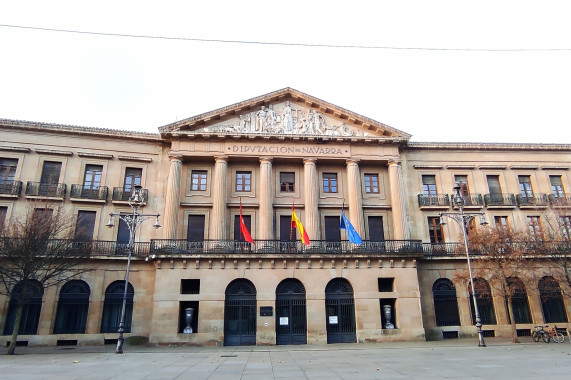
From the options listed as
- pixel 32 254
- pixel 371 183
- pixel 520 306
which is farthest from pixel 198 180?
pixel 520 306

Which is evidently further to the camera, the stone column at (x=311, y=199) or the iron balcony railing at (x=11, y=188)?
the stone column at (x=311, y=199)

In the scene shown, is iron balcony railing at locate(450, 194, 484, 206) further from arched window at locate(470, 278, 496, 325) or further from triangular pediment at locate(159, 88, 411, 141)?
triangular pediment at locate(159, 88, 411, 141)

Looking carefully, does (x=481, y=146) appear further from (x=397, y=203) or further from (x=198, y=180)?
(x=198, y=180)

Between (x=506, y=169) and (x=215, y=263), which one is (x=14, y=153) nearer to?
(x=215, y=263)

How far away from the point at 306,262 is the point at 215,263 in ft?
19.0

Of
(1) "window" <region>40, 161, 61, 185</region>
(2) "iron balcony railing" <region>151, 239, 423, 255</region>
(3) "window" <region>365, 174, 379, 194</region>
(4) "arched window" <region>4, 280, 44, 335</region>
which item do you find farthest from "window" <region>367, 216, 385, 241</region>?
(1) "window" <region>40, 161, 61, 185</region>

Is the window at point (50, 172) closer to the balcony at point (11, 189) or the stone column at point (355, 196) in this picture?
the balcony at point (11, 189)

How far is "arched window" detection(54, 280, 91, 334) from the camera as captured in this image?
23.3 metres

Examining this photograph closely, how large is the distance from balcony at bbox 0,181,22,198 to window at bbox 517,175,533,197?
1467 inches

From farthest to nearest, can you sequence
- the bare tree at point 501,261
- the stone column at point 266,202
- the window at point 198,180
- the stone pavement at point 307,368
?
the window at point 198,180 < the stone column at point 266,202 < the bare tree at point 501,261 < the stone pavement at point 307,368

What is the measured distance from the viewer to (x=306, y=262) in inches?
941

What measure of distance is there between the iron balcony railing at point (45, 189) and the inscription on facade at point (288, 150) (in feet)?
38.6

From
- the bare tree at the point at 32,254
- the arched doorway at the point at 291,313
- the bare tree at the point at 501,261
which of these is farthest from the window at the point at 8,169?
the bare tree at the point at 501,261

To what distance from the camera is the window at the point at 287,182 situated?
2815cm
